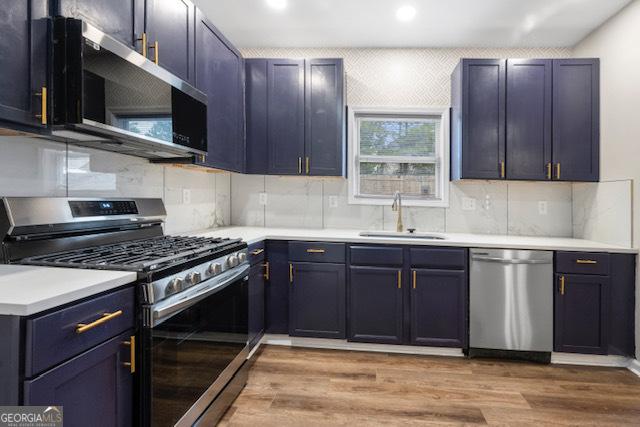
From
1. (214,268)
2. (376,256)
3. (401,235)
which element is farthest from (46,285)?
(401,235)

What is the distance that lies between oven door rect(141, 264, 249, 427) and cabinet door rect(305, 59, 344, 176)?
1398 mm

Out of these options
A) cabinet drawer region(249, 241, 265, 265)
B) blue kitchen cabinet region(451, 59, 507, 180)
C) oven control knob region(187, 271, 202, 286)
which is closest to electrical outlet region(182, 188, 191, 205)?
cabinet drawer region(249, 241, 265, 265)

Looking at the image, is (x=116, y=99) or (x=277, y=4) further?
(x=277, y=4)

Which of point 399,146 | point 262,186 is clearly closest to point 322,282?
point 262,186

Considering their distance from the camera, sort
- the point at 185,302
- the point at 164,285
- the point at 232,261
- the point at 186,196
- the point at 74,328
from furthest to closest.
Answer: the point at 186,196
the point at 232,261
the point at 185,302
the point at 164,285
the point at 74,328

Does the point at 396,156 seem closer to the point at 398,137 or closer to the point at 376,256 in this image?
the point at 398,137

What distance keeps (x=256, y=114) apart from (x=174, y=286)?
83.4 inches

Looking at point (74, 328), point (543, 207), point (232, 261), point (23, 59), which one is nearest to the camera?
point (74, 328)

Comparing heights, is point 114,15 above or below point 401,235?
above

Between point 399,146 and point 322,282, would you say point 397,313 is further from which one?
point 399,146

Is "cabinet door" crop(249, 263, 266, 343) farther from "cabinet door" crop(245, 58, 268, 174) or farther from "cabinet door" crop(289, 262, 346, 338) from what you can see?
"cabinet door" crop(245, 58, 268, 174)

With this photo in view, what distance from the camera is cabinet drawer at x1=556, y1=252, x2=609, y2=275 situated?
2574 millimetres

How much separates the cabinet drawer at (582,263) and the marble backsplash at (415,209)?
2.27ft

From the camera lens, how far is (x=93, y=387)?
3.75 ft
